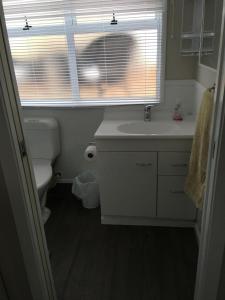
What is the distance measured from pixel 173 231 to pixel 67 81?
162cm

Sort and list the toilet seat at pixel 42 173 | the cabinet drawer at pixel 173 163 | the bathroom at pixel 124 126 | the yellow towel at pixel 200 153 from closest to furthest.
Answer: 1. the yellow towel at pixel 200 153
2. the bathroom at pixel 124 126
3. the cabinet drawer at pixel 173 163
4. the toilet seat at pixel 42 173

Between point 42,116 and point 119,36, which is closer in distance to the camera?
point 119,36

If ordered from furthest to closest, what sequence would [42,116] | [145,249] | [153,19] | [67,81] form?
[42,116] → [67,81] → [153,19] → [145,249]

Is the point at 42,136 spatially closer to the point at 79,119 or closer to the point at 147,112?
the point at 79,119

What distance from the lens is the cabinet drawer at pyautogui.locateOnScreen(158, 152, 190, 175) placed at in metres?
1.82

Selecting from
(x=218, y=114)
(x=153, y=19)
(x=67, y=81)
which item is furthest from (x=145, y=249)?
(x=153, y=19)

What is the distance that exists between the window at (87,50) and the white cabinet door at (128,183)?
26.2 inches

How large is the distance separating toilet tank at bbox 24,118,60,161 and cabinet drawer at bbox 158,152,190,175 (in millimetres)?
1051

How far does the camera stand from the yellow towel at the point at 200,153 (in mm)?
1446

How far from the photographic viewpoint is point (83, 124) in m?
2.46

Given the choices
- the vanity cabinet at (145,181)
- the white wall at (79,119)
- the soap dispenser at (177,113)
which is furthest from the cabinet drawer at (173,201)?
the white wall at (79,119)

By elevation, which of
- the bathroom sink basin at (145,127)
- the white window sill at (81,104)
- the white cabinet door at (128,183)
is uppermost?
the white window sill at (81,104)

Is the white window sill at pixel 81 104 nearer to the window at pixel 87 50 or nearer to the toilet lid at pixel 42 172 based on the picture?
the window at pixel 87 50

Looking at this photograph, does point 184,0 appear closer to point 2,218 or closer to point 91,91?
point 91,91
